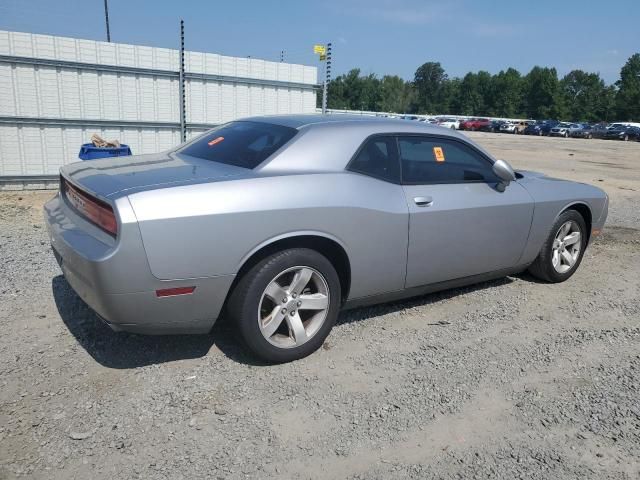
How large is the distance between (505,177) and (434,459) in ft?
8.16

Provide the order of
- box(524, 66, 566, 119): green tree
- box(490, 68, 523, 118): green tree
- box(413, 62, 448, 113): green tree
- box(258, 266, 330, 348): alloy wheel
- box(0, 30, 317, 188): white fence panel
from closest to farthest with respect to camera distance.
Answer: box(258, 266, 330, 348): alloy wheel
box(0, 30, 317, 188): white fence panel
box(524, 66, 566, 119): green tree
box(490, 68, 523, 118): green tree
box(413, 62, 448, 113): green tree

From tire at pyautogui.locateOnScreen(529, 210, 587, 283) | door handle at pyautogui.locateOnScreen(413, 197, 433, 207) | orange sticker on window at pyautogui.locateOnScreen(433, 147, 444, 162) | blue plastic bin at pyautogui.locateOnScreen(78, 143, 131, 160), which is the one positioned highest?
orange sticker on window at pyautogui.locateOnScreen(433, 147, 444, 162)

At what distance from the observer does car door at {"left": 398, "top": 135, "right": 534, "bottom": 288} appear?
389 cm

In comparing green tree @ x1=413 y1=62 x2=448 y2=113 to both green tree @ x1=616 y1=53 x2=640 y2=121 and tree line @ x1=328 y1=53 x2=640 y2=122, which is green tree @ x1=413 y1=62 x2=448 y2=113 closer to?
tree line @ x1=328 y1=53 x2=640 y2=122

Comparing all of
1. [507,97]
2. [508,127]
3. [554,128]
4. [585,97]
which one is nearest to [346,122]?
[554,128]

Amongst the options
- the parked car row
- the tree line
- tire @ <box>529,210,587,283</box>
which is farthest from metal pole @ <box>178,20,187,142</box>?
the tree line

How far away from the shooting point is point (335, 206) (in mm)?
3402

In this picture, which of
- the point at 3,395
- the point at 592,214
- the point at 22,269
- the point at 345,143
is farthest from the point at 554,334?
the point at 22,269

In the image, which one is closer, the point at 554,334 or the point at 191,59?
the point at 554,334

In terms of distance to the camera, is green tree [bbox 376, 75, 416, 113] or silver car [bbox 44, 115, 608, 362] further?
green tree [bbox 376, 75, 416, 113]

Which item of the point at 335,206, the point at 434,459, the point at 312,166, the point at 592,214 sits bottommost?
the point at 434,459

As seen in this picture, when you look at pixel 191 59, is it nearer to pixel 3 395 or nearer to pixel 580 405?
pixel 3 395

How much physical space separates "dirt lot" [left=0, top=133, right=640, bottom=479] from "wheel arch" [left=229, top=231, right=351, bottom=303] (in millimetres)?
521

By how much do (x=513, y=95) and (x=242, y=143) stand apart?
111088mm
